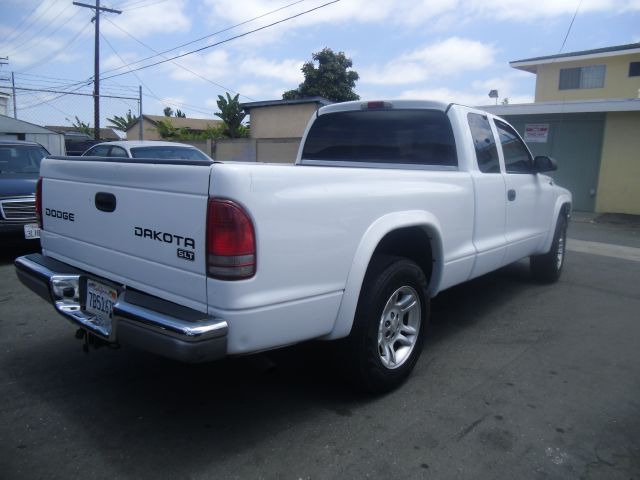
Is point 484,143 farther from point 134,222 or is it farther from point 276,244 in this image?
point 134,222

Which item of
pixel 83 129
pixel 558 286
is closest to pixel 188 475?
pixel 558 286

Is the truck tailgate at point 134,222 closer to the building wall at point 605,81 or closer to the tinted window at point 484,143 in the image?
the tinted window at point 484,143

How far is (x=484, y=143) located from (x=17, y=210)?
582 cm

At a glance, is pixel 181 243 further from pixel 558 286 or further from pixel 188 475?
pixel 558 286

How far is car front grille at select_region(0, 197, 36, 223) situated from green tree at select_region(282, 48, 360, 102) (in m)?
24.6

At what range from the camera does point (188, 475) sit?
8.13 ft

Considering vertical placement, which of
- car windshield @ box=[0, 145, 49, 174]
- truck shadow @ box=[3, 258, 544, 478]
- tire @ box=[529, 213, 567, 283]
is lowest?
truck shadow @ box=[3, 258, 544, 478]

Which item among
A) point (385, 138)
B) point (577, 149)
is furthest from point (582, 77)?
point (385, 138)

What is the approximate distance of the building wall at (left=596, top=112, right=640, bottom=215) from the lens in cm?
1373

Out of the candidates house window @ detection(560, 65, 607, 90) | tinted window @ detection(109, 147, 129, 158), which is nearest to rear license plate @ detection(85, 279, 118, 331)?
tinted window @ detection(109, 147, 129, 158)

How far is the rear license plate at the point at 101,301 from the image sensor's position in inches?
112

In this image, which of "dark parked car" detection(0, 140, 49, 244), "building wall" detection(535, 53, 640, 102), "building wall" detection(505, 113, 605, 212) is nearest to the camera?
"dark parked car" detection(0, 140, 49, 244)

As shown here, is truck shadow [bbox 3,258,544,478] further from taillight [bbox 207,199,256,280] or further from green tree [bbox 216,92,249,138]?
green tree [bbox 216,92,249,138]

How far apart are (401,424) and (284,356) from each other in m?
1.22
